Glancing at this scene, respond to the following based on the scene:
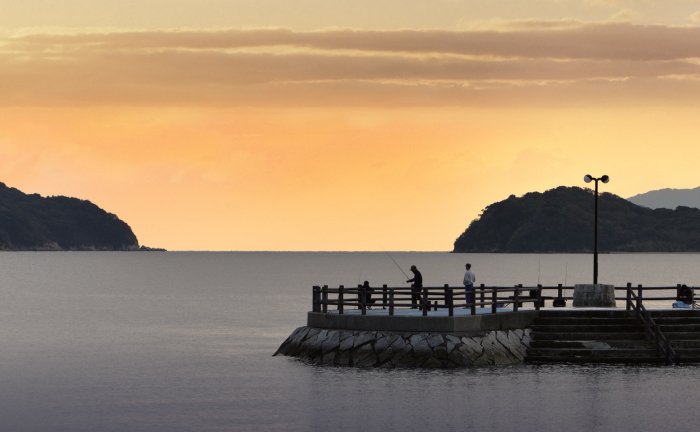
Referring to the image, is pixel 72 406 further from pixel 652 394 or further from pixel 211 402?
pixel 652 394

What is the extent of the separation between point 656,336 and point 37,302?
71476mm

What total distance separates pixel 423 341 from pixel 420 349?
0.35m

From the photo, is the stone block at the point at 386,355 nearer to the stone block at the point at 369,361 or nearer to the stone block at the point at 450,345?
the stone block at the point at 369,361

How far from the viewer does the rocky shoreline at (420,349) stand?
1216 inches

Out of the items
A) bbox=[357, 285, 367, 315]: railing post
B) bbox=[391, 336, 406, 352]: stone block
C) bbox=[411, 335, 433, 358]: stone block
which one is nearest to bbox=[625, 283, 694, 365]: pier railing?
bbox=[411, 335, 433, 358]: stone block

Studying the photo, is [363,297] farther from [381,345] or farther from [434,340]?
[434,340]

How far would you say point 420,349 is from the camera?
3106 centimetres

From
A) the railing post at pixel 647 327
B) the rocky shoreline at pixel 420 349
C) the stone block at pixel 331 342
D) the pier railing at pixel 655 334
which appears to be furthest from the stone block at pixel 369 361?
the railing post at pixel 647 327

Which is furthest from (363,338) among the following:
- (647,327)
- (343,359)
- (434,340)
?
(647,327)

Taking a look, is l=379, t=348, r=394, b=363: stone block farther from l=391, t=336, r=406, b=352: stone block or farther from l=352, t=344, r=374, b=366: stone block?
l=352, t=344, r=374, b=366: stone block

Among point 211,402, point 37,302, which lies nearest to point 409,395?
point 211,402

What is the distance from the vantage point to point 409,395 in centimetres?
2602

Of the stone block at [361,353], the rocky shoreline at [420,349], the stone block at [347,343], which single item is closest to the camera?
the rocky shoreline at [420,349]

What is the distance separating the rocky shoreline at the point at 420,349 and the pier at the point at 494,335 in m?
0.03
